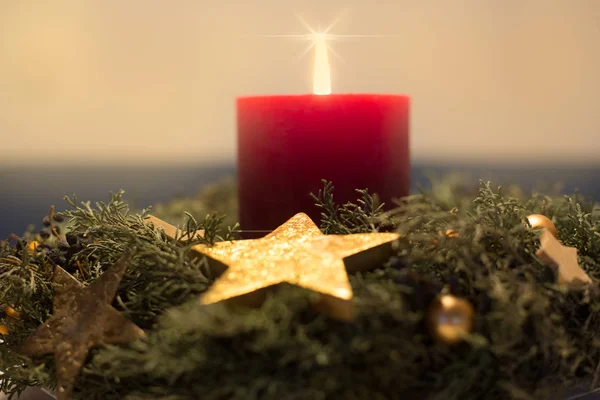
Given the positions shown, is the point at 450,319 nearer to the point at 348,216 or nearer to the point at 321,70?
the point at 348,216

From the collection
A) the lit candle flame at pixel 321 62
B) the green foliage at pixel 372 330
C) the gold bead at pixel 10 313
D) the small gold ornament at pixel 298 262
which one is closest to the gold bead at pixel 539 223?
the green foliage at pixel 372 330

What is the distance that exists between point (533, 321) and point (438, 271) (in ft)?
0.24

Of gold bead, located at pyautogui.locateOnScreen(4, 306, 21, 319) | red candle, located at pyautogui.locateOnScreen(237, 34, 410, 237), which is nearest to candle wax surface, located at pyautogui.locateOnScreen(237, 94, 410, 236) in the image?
red candle, located at pyautogui.locateOnScreen(237, 34, 410, 237)

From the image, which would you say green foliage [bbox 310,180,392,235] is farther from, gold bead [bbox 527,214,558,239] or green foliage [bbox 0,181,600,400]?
gold bead [bbox 527,214,558,239]

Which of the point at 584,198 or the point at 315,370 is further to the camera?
the point at 584,198

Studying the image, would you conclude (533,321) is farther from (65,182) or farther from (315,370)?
(65,182)

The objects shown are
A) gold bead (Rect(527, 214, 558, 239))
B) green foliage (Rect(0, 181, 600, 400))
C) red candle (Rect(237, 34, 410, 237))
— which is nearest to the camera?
green foliage (Rect(0, 181, 600, 400))

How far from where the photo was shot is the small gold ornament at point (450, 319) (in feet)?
1.15

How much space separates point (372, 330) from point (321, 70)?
0.33 m

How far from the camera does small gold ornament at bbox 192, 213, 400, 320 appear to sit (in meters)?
0.36

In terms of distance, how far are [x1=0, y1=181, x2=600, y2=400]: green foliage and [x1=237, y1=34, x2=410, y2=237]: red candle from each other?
86mm

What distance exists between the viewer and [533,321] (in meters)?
0.37

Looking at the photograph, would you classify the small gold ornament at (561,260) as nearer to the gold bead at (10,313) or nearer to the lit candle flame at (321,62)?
the lit candle flame at (321,62)

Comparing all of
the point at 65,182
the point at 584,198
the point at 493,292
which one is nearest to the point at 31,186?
the point at 65,182
